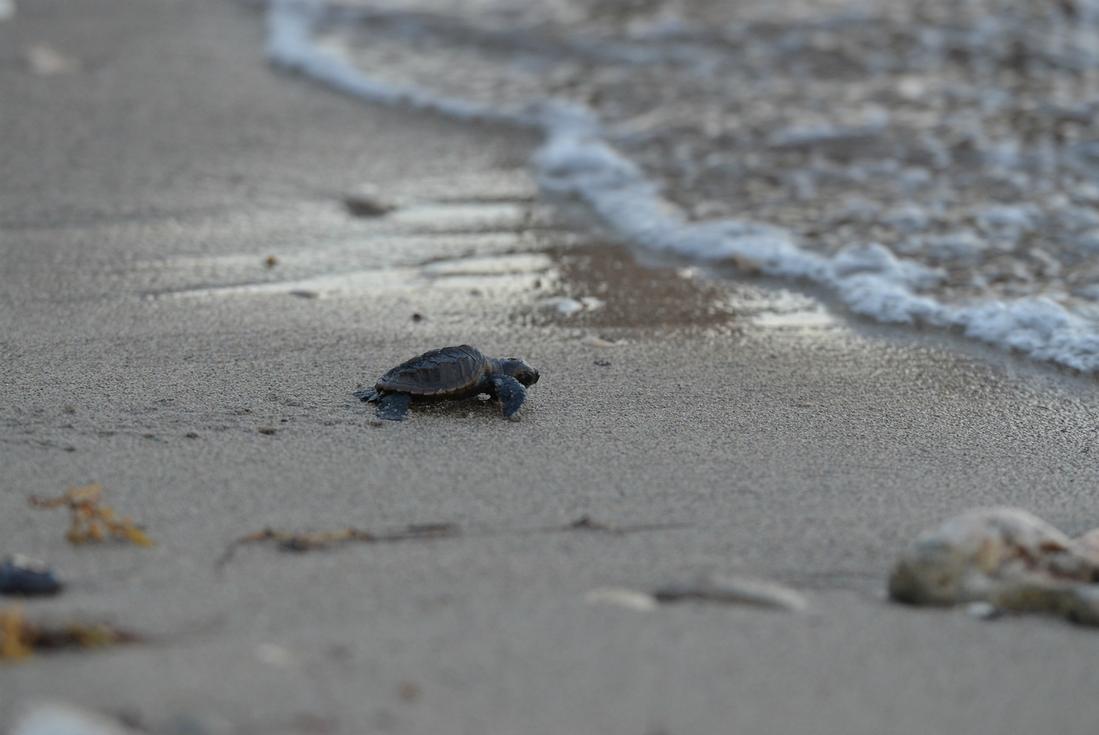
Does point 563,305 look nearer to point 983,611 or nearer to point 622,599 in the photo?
point 622,599

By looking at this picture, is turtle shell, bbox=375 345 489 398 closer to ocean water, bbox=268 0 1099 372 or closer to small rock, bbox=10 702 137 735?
small rock, bbox=10 702 137 735

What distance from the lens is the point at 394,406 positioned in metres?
3.25

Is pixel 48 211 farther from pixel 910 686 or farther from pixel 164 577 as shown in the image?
pixel 910 686

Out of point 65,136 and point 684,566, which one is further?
point 65,136

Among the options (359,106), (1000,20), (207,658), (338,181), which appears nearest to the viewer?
(207,658)

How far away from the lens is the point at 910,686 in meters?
2.08

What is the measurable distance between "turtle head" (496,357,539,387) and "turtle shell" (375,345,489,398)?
0.06 metres

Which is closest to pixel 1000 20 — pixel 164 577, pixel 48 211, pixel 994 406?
pixel 994 406

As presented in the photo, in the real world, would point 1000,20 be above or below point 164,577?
above

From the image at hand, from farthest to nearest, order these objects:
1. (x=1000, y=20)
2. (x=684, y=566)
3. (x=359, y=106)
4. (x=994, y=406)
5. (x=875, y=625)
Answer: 1. (x=1000, y=20)
2. (x=359, y=106)
3. (x=994, y=406)
4. (x=684, y=566)
5. (x=875, y=625)

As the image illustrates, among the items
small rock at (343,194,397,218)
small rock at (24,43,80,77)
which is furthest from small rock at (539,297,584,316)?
small rock at (24,43,80,77)

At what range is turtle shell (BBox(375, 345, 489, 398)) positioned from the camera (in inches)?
128

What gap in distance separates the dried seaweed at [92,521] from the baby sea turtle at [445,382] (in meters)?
0.85

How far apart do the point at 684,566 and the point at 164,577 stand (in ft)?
→ 3.37
